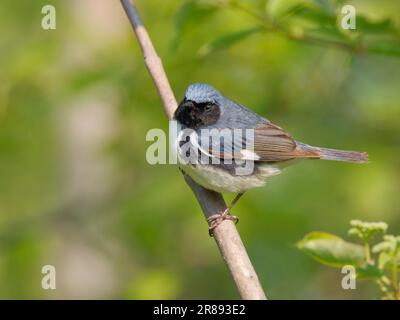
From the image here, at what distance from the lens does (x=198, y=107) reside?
3.54 metres

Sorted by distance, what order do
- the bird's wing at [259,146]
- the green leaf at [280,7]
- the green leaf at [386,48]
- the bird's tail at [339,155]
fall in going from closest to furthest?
1. the green leaf at [386,48]
2. the green leaf at [280,7]
3. the bird's wing at [259,146]
4. the bird's tail at [339,155]

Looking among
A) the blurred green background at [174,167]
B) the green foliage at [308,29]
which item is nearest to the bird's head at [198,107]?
the green foliage at [308,29]

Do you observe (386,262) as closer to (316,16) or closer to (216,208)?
(216,208)

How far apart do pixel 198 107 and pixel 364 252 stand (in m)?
1.48

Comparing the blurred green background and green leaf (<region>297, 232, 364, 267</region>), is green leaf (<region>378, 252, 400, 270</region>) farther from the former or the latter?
the blurred green background

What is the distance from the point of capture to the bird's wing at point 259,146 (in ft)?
11.7

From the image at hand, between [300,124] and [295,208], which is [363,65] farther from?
[295,208]

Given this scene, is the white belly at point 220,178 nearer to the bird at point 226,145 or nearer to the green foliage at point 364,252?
the bird at point 226,145

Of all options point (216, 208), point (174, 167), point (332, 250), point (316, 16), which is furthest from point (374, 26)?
point (174, 167)

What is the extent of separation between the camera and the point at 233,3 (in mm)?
3447

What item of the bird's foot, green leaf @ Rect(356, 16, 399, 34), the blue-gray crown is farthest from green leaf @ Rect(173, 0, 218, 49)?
the bird's foot

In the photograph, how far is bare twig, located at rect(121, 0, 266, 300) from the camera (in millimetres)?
2400

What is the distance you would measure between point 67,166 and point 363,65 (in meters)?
2.68
